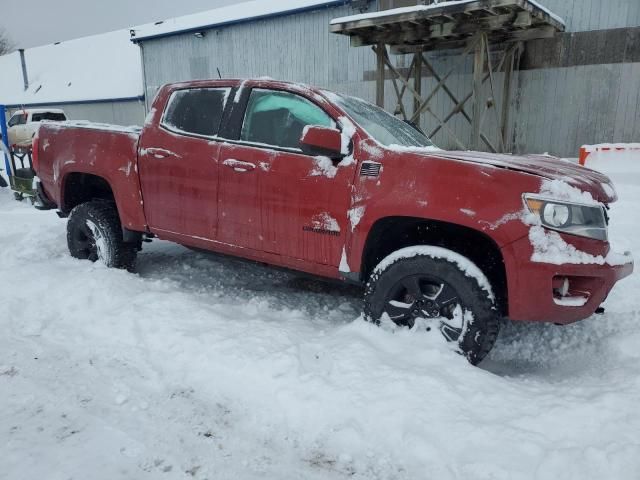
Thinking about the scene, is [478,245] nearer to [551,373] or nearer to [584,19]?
[551,373]

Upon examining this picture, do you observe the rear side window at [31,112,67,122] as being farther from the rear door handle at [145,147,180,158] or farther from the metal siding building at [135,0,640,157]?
the rear door handle at [145,147,180,158]

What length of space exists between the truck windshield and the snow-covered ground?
1382 mm

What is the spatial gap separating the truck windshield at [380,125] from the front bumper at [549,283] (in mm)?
1191

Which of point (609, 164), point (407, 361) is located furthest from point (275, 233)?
point (609, 164)

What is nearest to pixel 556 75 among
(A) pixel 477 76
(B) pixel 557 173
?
(A) pixel 477 76

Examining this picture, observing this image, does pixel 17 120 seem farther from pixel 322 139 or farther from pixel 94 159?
pixel 322 139

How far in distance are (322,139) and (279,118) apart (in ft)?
2.24

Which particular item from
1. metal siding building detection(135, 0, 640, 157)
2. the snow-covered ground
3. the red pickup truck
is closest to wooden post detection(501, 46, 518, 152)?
metal siding building detection(135, 0, 640, 157)

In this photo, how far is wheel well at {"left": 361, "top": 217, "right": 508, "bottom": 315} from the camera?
2.98 m

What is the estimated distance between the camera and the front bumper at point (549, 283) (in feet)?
8.63

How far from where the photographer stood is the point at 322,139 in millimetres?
3076

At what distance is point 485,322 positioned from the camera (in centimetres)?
280

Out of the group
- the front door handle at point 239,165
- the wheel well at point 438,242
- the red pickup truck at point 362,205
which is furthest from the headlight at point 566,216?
the front door handle at point 239,165

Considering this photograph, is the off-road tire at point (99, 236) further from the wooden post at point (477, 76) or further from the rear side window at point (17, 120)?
the rear side window at point (17, 120)
